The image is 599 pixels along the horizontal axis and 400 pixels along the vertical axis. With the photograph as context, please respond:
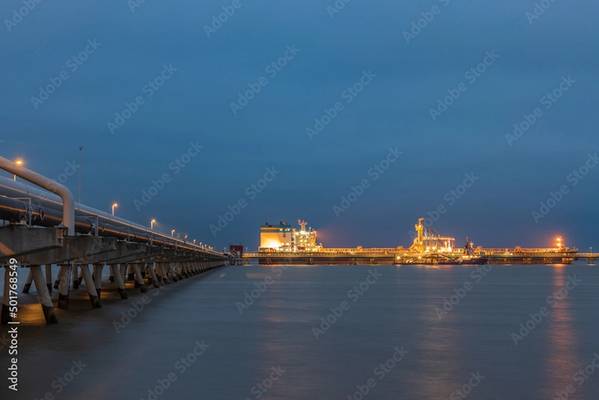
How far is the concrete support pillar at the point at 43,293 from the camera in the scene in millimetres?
28266

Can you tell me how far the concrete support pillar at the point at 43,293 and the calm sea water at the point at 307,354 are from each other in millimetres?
655

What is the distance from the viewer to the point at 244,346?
25.4 metres

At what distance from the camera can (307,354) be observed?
76.2 feet

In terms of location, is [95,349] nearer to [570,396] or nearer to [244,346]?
[244,346]

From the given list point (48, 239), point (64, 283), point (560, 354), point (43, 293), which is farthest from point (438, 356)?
point (64, 283)

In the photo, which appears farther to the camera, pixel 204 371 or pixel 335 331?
pixel 335 331

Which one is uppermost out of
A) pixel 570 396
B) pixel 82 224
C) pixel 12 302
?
pixel 82 224

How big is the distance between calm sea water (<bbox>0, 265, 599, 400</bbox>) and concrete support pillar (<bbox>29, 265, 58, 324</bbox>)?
65cm

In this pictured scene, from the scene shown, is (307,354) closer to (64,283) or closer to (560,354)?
(560,354)

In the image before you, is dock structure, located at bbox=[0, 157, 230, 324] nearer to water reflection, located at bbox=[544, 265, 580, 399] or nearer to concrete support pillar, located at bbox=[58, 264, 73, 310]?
concrete support pillar, located at bbox=[58, 264, 73, 310]

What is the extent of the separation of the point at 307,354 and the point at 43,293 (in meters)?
10.7

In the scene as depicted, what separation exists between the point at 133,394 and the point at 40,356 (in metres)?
6.06

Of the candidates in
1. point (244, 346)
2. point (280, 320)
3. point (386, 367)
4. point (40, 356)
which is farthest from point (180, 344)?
point (280, 320)

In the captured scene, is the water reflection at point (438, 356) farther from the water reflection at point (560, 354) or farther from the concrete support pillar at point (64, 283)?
the concrete support pillar at point (64, 283)
